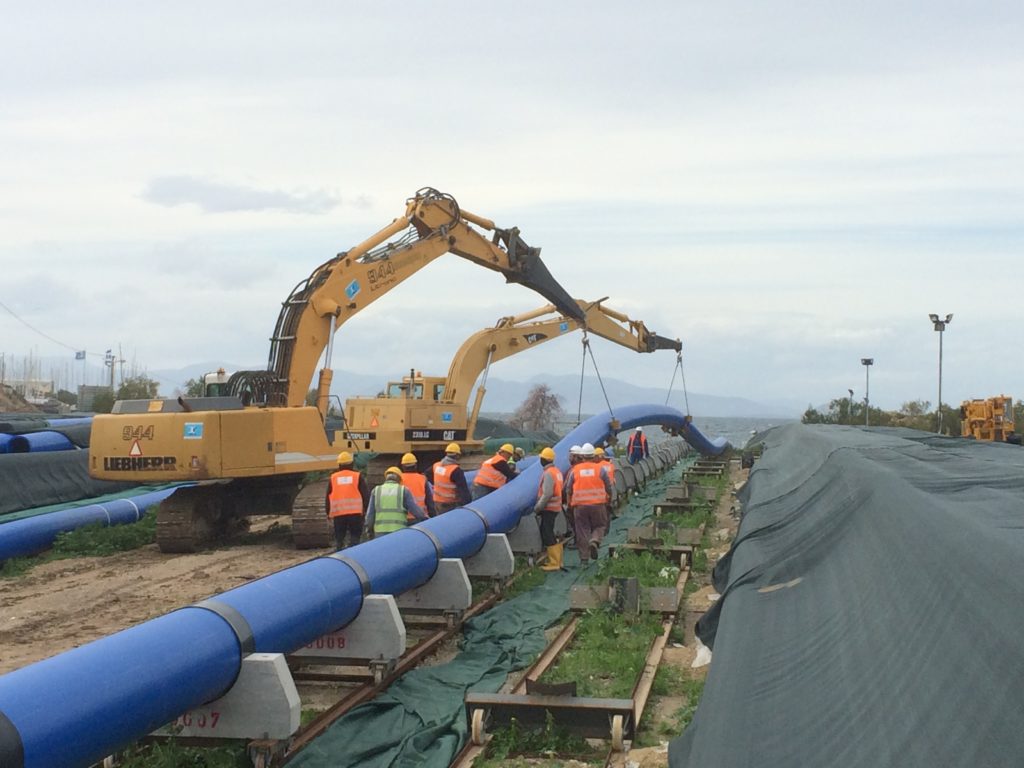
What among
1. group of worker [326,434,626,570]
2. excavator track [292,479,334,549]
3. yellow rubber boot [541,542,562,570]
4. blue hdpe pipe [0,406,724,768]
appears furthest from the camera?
excavator track [292,479,334,549]

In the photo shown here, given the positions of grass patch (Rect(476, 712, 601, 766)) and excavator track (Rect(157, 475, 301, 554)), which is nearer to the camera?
grass patch (Rect(476, 712, 601, 766))

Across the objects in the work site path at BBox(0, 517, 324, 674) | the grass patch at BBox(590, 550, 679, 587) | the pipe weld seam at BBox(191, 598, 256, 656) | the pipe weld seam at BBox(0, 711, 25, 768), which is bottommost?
the work site path at BBox(0, 517, 324, 674)

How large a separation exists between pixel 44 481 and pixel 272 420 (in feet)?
23.8

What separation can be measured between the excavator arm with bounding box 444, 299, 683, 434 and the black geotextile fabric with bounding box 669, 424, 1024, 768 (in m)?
15.3

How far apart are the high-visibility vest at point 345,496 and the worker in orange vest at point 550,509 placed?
8.45ft

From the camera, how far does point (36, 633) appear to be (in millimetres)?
10727

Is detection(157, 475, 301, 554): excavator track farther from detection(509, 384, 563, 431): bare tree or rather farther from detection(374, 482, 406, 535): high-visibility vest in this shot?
detection(509, 384, 563, 431): bare tree

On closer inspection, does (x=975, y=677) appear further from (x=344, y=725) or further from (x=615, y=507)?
(x=615, y=507)

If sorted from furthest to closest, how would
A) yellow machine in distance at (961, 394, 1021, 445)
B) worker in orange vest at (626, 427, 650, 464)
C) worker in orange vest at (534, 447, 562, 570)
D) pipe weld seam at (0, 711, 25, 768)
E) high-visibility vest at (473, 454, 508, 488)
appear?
yellow machine in distance at (961, 394, 1021, 445) < worker in orange vest at (626, 427, 650, 464) < high-visibility vest at (473, 454, 508, 488) < worker in orange vest at (534, 447, 562, 570) < pipe weld seam at (0, 711, 25, 768)

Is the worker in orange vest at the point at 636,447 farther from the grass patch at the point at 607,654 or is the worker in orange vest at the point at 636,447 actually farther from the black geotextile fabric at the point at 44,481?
the grass patch at the point at 607,654

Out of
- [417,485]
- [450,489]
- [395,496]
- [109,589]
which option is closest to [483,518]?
[417,485]

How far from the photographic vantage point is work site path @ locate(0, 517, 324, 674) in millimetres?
10562

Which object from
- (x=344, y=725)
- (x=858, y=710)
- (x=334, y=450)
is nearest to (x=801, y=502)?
(x=344, y=725)

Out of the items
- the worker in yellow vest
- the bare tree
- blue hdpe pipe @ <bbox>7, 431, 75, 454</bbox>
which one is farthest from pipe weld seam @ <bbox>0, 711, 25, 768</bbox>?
the bare tree
